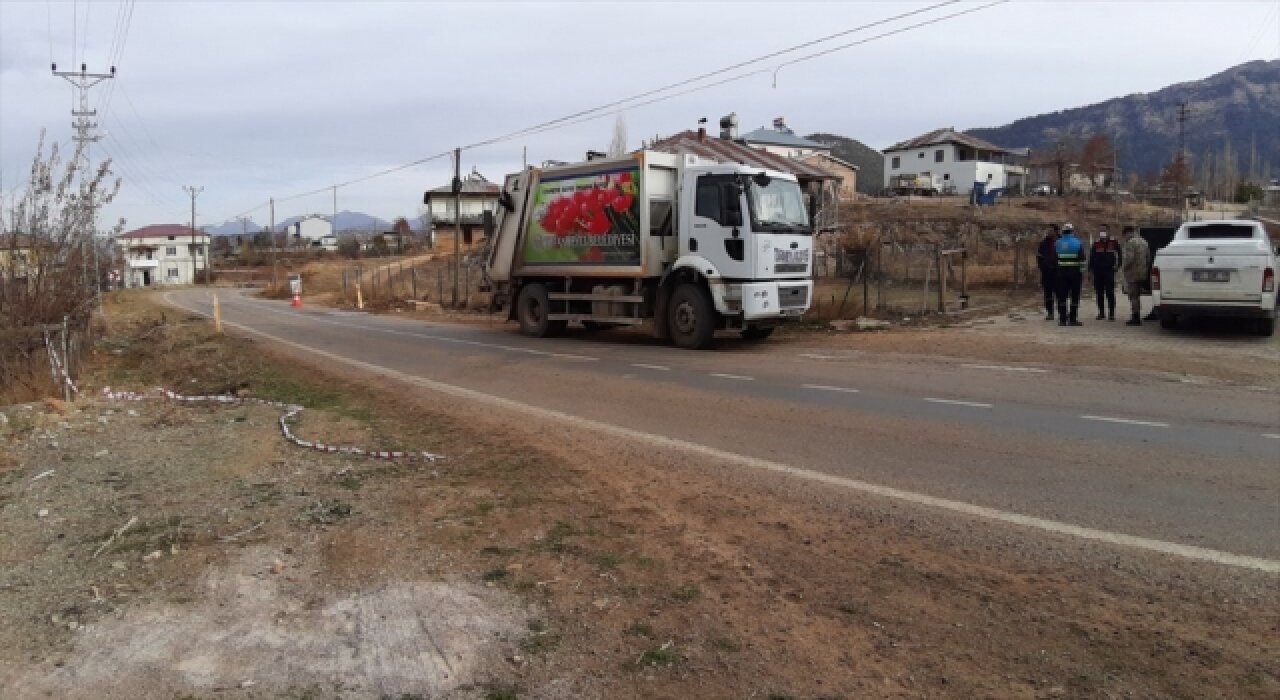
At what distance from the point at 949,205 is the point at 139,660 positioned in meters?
57.9

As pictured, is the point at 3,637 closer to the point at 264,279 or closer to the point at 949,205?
the point at 949,205

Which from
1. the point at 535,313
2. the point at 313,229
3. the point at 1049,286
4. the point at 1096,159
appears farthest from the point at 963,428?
the point at 313,229

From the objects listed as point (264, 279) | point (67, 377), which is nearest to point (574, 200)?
point (67, 377)

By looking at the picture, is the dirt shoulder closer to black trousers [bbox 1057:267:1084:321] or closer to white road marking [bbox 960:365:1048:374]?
white road marking [bbox 960:365:1048:374]

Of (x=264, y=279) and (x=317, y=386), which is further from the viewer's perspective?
(x=264, y=279)

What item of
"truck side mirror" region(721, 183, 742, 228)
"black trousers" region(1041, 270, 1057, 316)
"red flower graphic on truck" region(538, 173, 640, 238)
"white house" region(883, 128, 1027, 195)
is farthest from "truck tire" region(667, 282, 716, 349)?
"white house" region(883, 128, 1027, 195)

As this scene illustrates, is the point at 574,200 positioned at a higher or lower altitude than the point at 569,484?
higher

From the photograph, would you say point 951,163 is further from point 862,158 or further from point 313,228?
point 313,228

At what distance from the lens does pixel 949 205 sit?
184 ft

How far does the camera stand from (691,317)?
15.8 metres

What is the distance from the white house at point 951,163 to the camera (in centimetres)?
8050

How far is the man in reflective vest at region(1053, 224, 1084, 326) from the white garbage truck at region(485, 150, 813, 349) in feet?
15.3

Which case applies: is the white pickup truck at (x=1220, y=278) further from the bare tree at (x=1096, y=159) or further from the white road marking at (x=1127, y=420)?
the bare tree at (x=1096, y=159)

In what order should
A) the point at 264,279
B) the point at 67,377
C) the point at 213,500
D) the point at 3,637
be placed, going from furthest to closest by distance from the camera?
the point at 264,279 → the point at 67,377 → the point at 213,500 → the point at 3,637
